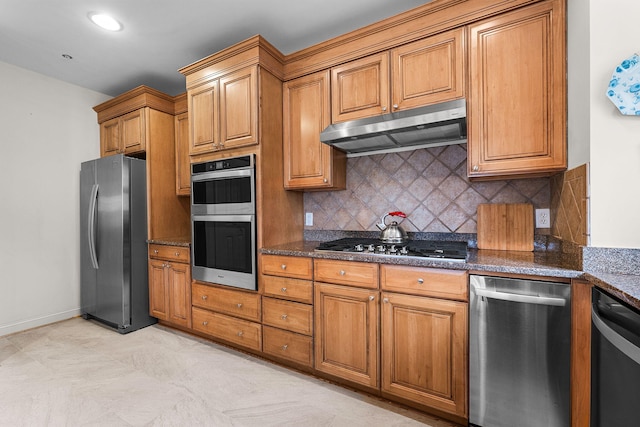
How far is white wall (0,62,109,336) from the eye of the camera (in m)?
2.88

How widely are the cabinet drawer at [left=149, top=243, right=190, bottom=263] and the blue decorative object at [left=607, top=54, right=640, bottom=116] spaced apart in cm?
301

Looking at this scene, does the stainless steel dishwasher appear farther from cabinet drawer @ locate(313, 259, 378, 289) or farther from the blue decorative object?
the blue decorative object

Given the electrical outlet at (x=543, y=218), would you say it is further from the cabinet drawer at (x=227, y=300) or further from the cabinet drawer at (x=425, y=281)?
the cabinet drawer at (x=227, y=300)

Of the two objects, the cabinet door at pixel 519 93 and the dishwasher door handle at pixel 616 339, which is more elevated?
the cabinet door at pixel 519 93

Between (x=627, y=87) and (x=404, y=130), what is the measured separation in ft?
3.31

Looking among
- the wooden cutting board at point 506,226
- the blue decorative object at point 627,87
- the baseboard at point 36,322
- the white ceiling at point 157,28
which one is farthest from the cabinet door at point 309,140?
the baseboard at point 36,322

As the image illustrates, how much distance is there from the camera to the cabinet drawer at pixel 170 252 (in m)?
2.76

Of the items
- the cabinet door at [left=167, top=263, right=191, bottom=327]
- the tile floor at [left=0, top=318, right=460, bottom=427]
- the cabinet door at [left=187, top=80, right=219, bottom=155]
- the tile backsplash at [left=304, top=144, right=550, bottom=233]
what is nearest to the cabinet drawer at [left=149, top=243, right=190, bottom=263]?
the cabinet door at [left=167, top=263, right=191, bottom=327]

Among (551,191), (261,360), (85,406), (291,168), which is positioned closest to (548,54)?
(551,191)

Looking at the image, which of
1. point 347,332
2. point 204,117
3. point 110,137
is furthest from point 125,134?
point 347,332

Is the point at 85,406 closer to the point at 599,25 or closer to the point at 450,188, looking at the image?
the point at 450,188

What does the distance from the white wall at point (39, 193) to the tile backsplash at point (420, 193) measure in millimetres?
2885

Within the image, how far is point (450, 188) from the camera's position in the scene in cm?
217

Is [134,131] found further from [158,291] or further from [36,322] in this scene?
[36,322]
